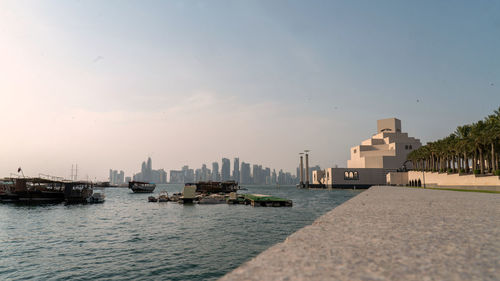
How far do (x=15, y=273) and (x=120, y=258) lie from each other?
532 centimetres

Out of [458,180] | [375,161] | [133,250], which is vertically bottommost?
[133,250]

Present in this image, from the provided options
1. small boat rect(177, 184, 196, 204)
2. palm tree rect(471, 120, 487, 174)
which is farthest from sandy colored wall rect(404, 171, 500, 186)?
small boat rect(177, 184, 196, 204)

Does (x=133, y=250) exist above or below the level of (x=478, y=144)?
below

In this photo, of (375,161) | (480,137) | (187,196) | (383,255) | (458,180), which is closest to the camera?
(383,255)

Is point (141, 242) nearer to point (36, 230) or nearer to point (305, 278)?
point (36, 230)

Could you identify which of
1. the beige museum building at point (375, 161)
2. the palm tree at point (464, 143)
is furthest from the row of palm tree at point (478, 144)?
the beige museum building at point (375, 161)

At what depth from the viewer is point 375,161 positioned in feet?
537

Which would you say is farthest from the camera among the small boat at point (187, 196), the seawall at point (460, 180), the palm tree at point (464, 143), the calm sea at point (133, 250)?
the palm tree at point (464, 143)

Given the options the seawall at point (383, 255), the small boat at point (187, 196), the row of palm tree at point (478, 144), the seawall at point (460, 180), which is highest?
the row of palm tree at point (478, 144)

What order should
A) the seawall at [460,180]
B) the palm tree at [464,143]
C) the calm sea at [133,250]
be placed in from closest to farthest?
the calm sea at [133,250]
the seawall at [460,180]
the palm tree at [464,143]

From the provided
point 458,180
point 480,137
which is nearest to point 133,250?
point 480,137

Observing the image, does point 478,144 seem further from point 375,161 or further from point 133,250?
point 375,161

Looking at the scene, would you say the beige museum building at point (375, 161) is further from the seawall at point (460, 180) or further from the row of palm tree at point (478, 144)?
the row of palm tree at point (478, 144)

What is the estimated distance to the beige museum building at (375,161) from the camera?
160625 millimetres
